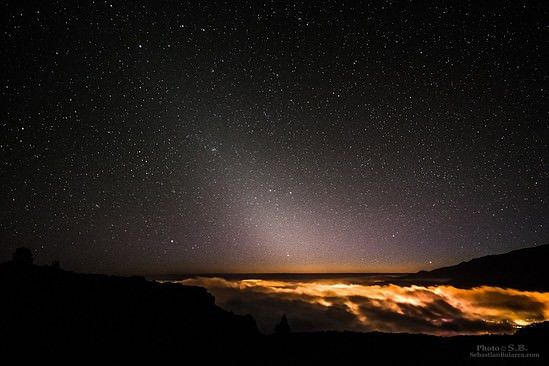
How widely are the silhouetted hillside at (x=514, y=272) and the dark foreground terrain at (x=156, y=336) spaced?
126497 millimetres

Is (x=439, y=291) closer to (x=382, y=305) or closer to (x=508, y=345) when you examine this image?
(x=382, y=305)

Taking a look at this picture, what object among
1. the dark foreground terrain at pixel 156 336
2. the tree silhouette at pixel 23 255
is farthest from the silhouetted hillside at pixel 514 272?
the tree silhouette at pixel 23 255

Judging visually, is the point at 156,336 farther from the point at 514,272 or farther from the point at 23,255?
the point at 514,272

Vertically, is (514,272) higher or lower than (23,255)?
lower

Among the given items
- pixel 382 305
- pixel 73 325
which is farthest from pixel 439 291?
pixel 73 325

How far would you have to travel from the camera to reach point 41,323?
68.8 feet

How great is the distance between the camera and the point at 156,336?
24531 mm

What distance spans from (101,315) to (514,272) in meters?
188

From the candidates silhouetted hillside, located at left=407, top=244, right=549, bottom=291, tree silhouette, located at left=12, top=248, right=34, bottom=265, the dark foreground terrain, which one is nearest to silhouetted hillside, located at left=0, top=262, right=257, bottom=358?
the dark foreground terrain

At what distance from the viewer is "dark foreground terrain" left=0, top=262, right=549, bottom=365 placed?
20406mm

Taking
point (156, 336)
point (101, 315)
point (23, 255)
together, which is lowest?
point (156, 336)

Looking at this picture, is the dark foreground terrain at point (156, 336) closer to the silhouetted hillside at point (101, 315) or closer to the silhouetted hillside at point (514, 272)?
the silhouetted hillside at point (101, 315)

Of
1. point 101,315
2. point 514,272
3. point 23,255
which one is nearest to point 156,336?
point 101,315

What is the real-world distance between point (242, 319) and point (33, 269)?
19.9 metres
